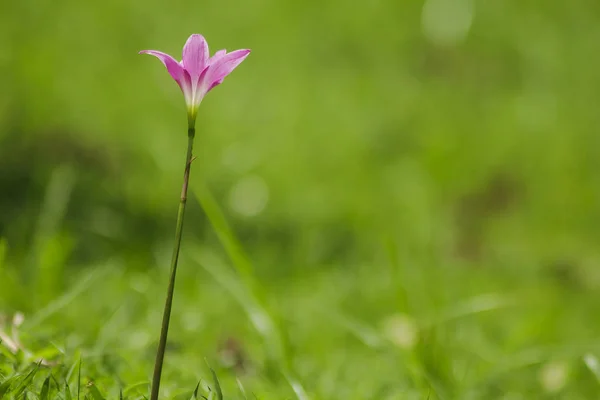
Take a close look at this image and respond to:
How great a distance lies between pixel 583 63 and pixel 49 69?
284 centimetres

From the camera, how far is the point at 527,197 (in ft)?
9.99

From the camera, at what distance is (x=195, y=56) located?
79cm

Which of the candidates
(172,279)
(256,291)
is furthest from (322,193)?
(172,279)

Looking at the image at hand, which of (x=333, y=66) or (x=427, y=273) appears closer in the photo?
(x=427, y=273)

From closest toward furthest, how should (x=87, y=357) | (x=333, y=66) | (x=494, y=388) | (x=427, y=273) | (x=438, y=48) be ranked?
(x=87, y=357) → (x=494, y=388) → (x=427, y=273) → (x=333, y=66) → (x=438, y=48)

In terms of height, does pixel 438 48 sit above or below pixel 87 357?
above

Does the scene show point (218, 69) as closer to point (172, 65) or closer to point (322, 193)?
point (172, 65)

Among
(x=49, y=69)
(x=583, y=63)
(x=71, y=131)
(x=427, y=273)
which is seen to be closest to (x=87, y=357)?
(x=427, y=273)

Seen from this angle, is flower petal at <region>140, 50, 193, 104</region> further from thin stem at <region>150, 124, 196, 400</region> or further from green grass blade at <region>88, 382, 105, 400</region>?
green grass blade at <region>88, 382, 105, 400</region>

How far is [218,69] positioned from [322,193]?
207 cm

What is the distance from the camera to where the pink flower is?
783 mm

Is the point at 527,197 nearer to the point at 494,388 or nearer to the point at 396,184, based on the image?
the point at 396,184

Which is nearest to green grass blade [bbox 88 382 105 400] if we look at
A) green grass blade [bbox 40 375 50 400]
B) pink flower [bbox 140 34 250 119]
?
green grass blade [bbox 40 375 50 400]

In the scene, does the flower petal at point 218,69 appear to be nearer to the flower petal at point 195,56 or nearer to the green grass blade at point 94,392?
the flower petal at point 195,56
